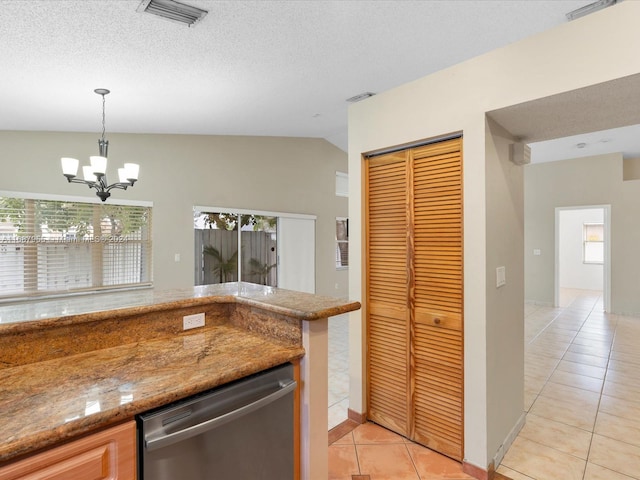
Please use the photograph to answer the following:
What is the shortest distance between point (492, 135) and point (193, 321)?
1967 mm

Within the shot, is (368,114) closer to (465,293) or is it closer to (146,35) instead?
(465,293)

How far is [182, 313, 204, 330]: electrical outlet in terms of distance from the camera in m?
1.77

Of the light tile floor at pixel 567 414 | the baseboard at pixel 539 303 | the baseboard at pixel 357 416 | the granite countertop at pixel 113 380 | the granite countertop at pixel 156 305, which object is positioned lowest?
the light tile floor at pixel 567 414

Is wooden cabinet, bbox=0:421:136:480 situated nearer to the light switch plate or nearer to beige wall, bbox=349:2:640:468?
beige wall, bbox=349:2:640:468

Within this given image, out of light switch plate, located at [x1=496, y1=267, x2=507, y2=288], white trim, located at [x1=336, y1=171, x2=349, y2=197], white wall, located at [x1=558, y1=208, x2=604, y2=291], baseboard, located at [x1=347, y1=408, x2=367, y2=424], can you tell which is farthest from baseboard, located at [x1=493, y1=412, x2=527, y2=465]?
white wall, located at [x1=558, y1=208, x2=604, y2=291]

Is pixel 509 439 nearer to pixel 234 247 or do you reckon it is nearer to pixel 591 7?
pixel 591 7

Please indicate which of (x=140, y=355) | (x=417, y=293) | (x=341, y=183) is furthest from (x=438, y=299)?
(x=341, y=183)

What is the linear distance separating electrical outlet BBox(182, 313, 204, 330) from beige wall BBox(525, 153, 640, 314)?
7.12 m

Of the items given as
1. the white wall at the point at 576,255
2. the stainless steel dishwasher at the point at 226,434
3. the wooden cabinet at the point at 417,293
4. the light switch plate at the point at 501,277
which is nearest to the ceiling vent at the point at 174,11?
the wooden cabinet at the point at 417,293

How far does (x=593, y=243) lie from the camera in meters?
9.09

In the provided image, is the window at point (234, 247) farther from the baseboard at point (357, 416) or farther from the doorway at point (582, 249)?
the doorway at point (582, 249)

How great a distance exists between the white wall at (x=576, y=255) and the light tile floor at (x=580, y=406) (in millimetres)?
4243

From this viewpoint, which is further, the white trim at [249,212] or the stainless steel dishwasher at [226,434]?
the white trim at [249,212]

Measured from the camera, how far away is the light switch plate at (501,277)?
2.16 m
